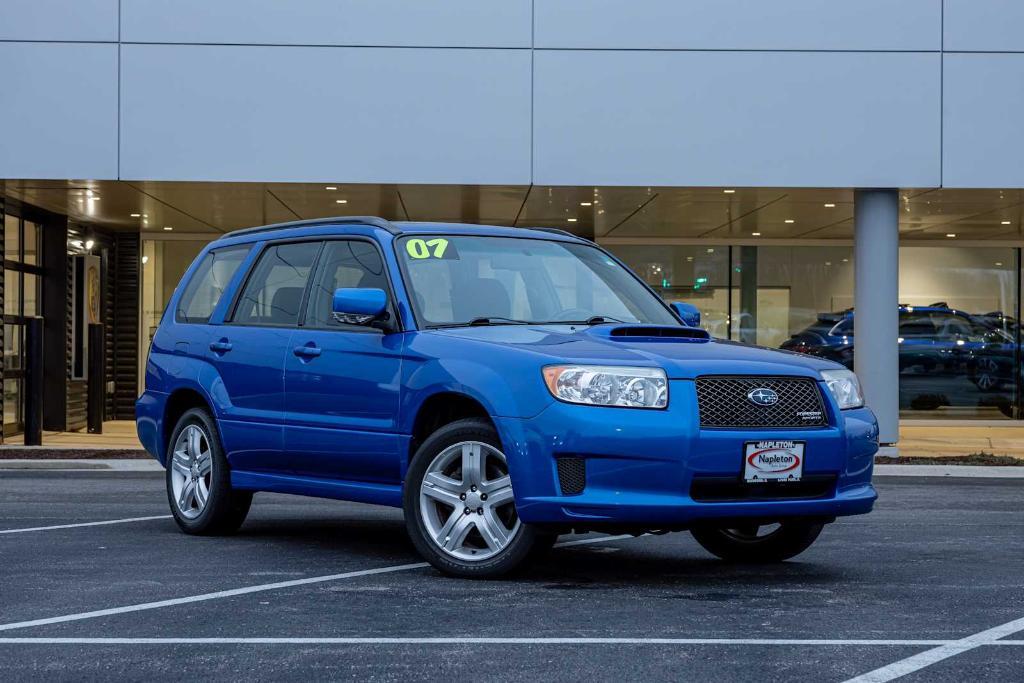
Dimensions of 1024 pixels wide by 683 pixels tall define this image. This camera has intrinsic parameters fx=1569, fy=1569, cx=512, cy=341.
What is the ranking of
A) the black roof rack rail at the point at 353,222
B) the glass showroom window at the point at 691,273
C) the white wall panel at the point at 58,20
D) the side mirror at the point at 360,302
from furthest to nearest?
the glass showroom window at the point at 691,273, the white wall panel at the point at 58,20, the black roof rack rail at the point at 353,222, the side mirror at the point at 360,302

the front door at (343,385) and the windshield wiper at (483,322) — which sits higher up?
the windshield wiper at (483,322)

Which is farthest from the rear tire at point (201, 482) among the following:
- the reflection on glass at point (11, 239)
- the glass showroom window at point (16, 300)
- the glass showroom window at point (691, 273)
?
the glass showroom window at point (691, 273)

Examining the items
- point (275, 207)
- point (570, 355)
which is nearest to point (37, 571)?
point (570, 355)

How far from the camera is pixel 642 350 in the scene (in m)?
7.30

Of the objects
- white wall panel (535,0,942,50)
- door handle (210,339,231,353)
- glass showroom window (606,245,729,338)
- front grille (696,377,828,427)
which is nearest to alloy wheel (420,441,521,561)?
front grille (696,377,828,427)

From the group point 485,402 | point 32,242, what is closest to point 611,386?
point 485,402

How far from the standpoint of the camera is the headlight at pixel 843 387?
763cm

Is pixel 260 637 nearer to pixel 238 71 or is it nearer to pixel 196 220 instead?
pixel 238 71

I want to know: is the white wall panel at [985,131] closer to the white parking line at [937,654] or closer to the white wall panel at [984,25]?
the white wall panel at [984,25]

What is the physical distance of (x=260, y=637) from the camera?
5.99 meters

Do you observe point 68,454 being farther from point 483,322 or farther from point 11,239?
point 483,322

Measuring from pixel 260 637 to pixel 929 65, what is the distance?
44.8 ft

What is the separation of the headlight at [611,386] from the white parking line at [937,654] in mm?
1715

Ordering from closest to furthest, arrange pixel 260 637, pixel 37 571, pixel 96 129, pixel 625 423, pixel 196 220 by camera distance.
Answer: pixel 260 637 → pixel 625 423 → pixel 37 571 → pixel 96 129 → pixel 196 220
